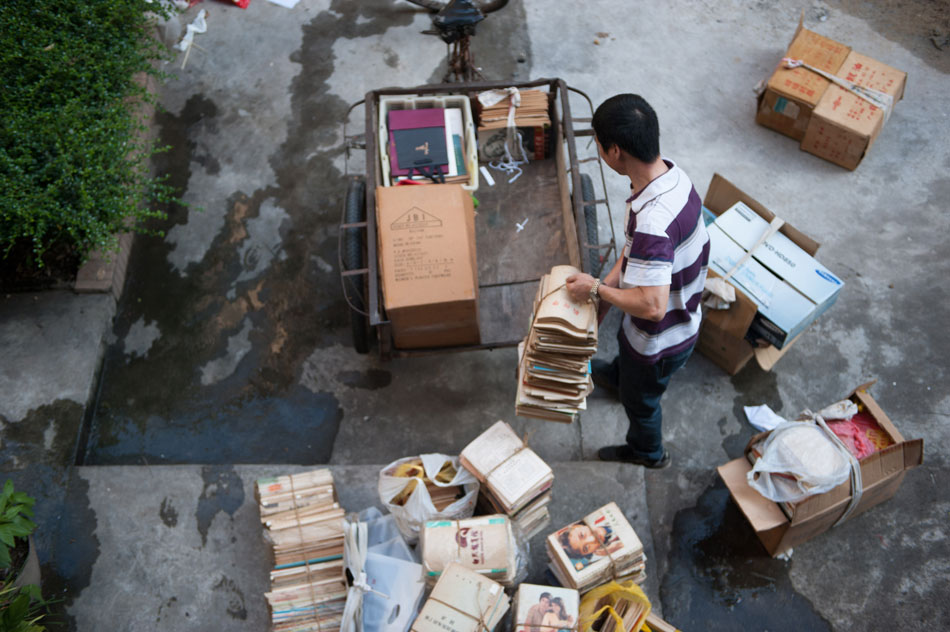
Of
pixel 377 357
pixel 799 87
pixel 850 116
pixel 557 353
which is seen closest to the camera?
pixel 557 353

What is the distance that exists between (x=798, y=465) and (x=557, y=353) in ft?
4.07

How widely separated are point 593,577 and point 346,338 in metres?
2.20

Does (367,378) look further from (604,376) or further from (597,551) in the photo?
(597,551)

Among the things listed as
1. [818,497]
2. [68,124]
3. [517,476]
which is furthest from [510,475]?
[68,124]

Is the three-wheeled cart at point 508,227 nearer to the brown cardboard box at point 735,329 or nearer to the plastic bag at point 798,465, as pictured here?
the brown cardboard box at point 735,329

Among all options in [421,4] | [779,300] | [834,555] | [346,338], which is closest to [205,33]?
[421,4]

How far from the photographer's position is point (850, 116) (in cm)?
497

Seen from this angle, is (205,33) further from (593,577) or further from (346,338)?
(593,577)

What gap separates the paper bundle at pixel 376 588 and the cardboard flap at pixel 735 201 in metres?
2.83

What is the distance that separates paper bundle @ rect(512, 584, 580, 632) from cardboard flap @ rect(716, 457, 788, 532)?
1.03 metres

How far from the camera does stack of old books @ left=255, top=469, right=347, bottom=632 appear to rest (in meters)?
3.04

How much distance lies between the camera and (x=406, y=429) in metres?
4.12

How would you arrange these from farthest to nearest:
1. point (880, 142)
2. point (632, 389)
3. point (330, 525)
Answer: point (880, 142) → point (632, 389) → point (330, 525)

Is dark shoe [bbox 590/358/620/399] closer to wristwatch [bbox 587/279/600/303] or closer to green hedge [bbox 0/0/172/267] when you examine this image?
wristwatch [bbox 587/279/600/303]
